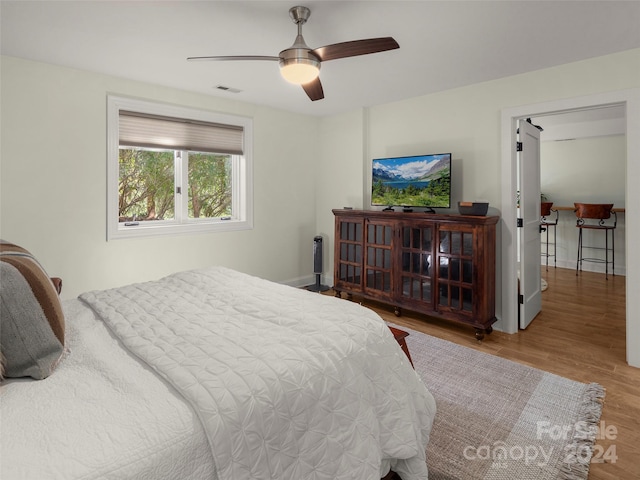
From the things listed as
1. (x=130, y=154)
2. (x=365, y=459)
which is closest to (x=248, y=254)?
(x=130, y=154)

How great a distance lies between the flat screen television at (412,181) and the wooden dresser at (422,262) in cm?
27

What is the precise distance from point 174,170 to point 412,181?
2614 mm

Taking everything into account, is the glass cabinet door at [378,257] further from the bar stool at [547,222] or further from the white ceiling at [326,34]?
the bar stool at [547,222]

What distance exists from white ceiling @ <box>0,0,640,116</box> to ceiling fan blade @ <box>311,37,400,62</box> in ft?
0.91

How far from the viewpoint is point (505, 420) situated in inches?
84.7

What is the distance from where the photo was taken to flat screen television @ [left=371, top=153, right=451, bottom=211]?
379 cm

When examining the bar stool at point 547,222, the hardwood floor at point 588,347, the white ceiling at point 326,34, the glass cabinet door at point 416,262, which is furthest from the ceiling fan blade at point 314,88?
the bar stool at point 547,222

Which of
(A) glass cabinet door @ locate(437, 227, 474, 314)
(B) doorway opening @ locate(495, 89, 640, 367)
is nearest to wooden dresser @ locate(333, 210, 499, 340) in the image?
(A) glass cabinet door @ locate(437, 227, 474, 314)

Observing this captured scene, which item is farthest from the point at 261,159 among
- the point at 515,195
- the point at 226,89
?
the point at 515,195

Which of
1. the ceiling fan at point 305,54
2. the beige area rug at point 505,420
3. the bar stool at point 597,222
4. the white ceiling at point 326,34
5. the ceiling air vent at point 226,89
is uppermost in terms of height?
the ceiling air vent at point 226,89

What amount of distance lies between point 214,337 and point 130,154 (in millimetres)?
3052

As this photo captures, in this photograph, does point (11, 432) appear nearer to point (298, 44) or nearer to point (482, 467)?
point (482, 467)

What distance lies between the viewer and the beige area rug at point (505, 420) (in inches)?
70.4

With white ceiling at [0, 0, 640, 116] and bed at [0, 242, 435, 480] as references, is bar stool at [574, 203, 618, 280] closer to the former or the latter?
white ceiling at [0, 0, 640, 116]
